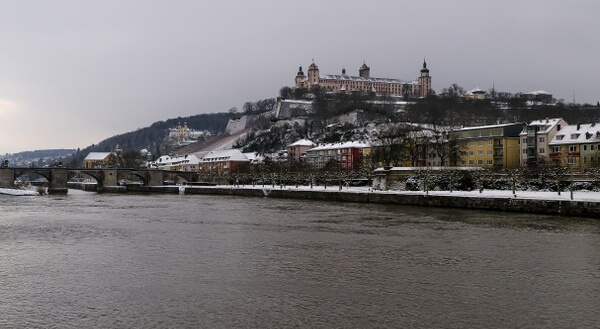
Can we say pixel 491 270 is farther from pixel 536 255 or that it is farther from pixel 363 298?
pixel 363 298

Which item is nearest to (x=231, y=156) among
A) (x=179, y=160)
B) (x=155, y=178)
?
(x=179, y=160)

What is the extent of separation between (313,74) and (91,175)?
88990 millimetres

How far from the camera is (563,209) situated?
27781mm

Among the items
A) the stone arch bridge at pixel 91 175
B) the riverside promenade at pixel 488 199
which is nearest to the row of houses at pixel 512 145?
the riverside promenade at pixel 488 199

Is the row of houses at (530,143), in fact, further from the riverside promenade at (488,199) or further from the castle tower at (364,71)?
the castle tower at (364,71)

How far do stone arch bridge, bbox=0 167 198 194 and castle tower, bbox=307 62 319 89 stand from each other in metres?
77.5

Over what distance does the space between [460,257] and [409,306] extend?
5.92m

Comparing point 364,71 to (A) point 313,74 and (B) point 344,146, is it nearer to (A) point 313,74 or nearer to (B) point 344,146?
(A) point 313,74

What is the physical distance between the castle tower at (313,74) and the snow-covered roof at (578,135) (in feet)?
326

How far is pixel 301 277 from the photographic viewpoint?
1242cm

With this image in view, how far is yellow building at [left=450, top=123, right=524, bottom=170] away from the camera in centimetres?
6812

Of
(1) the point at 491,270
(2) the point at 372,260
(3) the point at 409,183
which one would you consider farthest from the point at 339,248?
(3) the point at 409,183

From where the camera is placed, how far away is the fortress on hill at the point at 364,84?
159m

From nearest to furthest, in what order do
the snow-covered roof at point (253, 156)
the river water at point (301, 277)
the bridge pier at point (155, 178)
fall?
1. the river water at point (301, 277)
2. the bridge pier at point (155, 178)
3. the snow-covered roof at point (253, 156)
